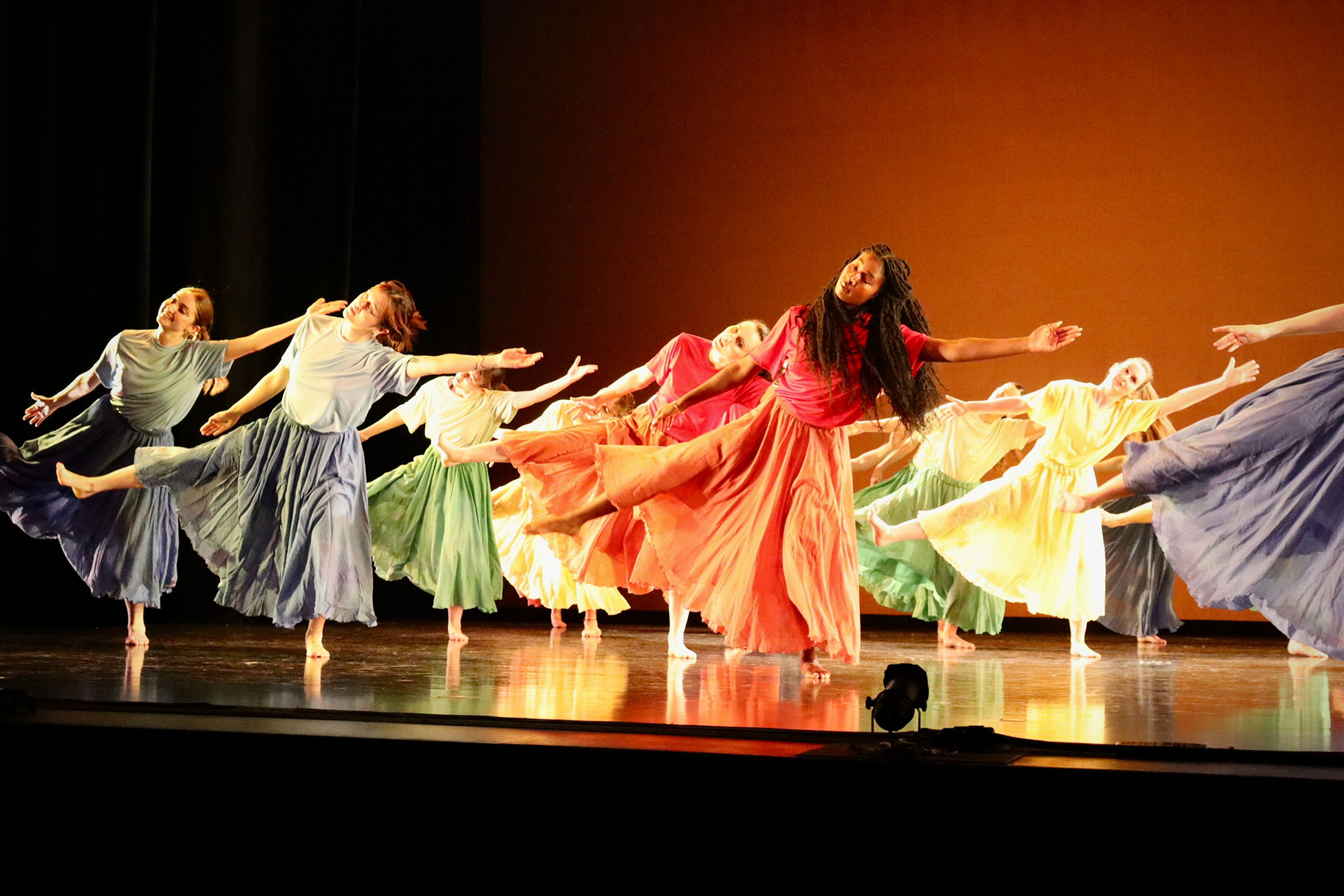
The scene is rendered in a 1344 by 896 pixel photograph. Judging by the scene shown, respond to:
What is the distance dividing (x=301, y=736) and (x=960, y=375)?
587 centimetres

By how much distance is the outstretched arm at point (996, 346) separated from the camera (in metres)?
3.91

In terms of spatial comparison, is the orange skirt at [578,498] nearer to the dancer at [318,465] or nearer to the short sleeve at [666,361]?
the dancer at [318,465]

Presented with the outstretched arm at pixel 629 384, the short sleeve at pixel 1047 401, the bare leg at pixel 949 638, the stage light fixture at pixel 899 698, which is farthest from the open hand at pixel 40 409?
the stage light fixture at pixel 899 698

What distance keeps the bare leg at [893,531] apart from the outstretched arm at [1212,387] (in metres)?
1.23

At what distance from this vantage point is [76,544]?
6359 mm

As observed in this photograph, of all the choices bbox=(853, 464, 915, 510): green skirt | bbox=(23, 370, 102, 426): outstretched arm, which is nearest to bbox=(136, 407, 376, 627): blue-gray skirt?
bbox=(23, 370, 102, 426): outstretched arm

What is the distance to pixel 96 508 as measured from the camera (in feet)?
21.0

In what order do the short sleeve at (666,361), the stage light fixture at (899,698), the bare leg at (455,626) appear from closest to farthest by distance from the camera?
the stage light fixture at (899,698)
the short sleeve at (666,361)
the bare leg at (455,626)

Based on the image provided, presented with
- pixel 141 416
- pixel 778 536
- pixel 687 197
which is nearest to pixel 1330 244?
pixel 687 197

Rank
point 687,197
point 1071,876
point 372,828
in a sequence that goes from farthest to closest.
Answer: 1. point 687,197
2. point 372,828
3. point 1071,876

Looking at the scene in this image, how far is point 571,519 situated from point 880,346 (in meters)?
1.28

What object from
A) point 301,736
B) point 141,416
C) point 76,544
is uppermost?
point 141,416

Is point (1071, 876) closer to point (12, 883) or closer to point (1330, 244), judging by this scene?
point (12, 883)

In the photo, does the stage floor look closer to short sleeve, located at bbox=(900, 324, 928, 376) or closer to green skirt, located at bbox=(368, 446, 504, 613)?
green skirt, located at bbox=(368, 446, 504, 613)
